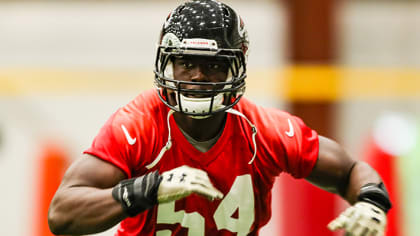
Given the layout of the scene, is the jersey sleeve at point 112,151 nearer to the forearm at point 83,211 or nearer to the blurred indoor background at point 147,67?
the forearm at point 83,211

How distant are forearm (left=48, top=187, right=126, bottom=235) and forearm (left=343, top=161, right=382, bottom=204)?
3.09 feet

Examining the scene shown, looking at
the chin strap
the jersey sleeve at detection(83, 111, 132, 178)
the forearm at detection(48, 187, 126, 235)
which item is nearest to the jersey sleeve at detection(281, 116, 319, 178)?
the chin strap

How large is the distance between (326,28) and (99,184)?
4.35m

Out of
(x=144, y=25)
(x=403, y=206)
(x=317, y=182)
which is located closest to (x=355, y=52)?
(x=144, y=25)

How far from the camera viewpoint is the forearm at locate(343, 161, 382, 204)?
2.97 m

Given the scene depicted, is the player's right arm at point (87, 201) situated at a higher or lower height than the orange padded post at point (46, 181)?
higher

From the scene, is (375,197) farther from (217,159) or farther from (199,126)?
(199,126)

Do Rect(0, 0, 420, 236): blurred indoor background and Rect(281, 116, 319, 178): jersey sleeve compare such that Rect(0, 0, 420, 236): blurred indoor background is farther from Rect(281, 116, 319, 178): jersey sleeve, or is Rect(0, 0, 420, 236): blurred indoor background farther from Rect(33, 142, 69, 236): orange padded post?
Rect(281, 116, 319, 178): jersey sleeve

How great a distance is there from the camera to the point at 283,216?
15.4 ft

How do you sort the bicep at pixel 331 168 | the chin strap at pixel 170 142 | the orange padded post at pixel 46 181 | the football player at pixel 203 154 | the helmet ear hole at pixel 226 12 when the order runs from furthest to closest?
1. the orange padded post at pixel 46 181
2. the bicep at pixel 331 168
3. the helmet ear hole at pixel 226 12
4. the chin strap at pixel 170 142
5. the football player at pixel 203 154

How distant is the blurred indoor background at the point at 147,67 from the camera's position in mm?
6527

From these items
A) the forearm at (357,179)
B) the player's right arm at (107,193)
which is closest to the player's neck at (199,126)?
the player's right arm at (107,193)

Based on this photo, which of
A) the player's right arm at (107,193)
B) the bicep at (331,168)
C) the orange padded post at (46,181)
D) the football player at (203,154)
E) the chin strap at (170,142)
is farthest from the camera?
the orange padded post at (46,181)

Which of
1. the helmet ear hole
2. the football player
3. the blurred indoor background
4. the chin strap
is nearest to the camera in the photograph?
the football player
